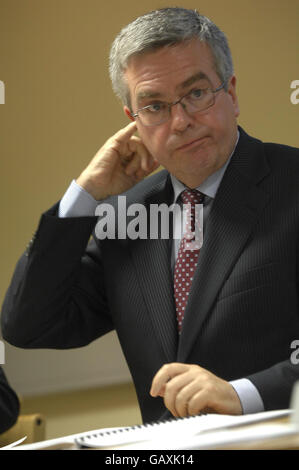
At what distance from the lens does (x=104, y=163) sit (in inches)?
76.2

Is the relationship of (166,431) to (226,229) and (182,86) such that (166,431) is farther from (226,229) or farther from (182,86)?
(182,86)

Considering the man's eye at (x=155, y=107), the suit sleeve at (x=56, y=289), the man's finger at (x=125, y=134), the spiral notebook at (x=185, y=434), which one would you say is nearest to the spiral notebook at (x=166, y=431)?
the spiral notebook at (x=185, y=434)

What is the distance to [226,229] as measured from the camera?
1.66m

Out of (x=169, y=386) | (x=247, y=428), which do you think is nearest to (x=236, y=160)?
(x=169, y=386)

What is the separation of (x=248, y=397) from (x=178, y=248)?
0.53 meters

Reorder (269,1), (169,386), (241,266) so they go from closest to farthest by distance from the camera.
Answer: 1. (169,386)
2. (241,266)
3. (269,1)

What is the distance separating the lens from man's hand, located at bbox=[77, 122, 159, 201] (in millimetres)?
1914

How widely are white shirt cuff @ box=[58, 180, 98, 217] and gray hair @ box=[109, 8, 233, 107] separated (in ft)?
1.21

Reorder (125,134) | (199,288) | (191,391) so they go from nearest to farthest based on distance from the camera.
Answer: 1. (191,391)
2. (199,288)
3. (125,134)

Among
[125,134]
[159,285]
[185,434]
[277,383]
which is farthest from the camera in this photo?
[125,134]

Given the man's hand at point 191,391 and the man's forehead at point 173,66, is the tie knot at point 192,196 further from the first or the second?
the man's hand at point 191,391

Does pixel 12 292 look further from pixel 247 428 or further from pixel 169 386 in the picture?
pixel 247 428

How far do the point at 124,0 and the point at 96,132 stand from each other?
912mm

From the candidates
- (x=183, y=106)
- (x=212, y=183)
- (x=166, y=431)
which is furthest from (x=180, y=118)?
(x=166, y=431)
